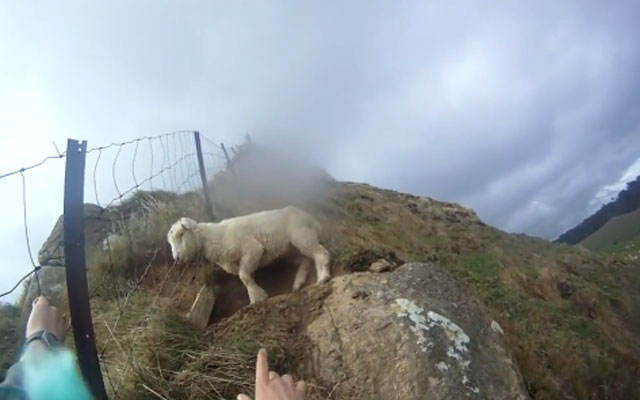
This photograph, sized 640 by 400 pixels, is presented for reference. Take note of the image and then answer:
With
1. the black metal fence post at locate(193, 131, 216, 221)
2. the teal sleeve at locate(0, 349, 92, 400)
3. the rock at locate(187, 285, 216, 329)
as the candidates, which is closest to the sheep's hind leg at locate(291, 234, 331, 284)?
the rock at locate(187, 285, 216, 329)

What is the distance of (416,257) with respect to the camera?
13.2 meters

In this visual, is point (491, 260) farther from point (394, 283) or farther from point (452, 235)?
point (394, 283)

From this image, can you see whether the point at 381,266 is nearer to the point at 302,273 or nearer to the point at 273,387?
the point at 302,273

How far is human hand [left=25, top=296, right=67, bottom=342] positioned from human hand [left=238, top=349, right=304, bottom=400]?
0.94 m

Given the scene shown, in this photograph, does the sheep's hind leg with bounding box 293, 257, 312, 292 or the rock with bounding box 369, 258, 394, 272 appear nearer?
the rock with bounding box 369, 258, 394, 272

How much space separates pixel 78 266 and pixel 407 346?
308 cm

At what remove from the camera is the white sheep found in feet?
22.4

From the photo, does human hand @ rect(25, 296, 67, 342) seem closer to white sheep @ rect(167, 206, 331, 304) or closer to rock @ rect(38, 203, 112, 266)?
white sheep @ rect(167, 206, 331, 304)

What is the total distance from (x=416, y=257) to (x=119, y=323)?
8983 millimetres

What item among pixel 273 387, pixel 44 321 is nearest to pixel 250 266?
pixel 44 321

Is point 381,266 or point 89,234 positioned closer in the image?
point 381,266

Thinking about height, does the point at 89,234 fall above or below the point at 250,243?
above

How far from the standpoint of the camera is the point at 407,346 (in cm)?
499

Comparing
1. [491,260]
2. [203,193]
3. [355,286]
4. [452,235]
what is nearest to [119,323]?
[355,286]
